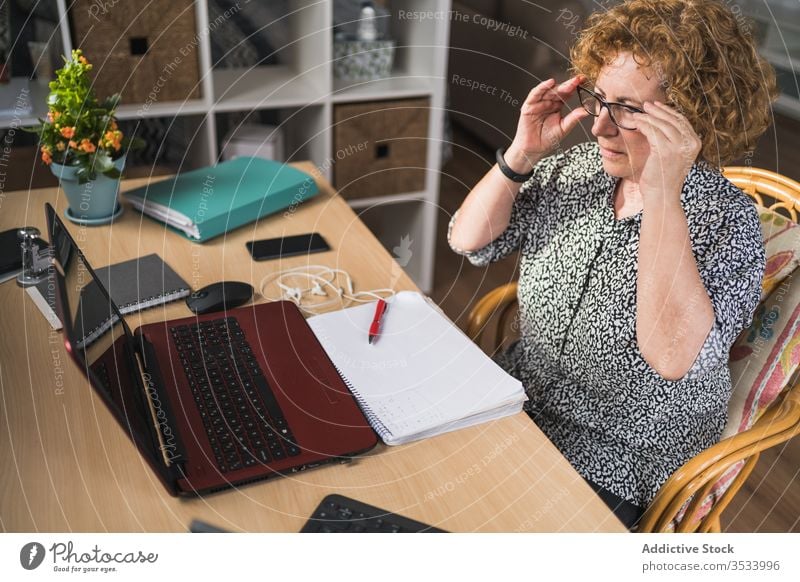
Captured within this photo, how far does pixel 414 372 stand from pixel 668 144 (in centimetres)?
38

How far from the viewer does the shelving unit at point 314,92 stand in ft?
5.45

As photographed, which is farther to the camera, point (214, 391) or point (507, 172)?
point (507, 172)

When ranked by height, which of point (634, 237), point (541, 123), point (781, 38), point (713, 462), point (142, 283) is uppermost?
point (781, 38)

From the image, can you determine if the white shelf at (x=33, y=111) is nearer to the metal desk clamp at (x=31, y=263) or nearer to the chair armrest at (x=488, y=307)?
the metal desk clamp at (x=31, y=263)

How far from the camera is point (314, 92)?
1.76 m

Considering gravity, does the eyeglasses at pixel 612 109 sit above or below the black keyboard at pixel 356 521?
above

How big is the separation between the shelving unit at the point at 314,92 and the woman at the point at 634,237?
0.62 metres

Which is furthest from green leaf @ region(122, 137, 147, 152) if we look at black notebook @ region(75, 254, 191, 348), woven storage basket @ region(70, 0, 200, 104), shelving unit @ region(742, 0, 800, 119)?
shelving unit @ region(742, 0, 800, 119)

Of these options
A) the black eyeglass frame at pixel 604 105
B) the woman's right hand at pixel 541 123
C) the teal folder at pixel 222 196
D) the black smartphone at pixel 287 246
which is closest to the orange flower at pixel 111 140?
the teal folder at pixel 222 196

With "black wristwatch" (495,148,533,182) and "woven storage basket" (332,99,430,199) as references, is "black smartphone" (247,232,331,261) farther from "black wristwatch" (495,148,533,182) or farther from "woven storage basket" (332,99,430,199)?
"woven storage basket" (332,99,430,199)

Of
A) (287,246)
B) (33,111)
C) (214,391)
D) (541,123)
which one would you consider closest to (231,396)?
(214,391)

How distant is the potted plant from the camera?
43.2 inches
